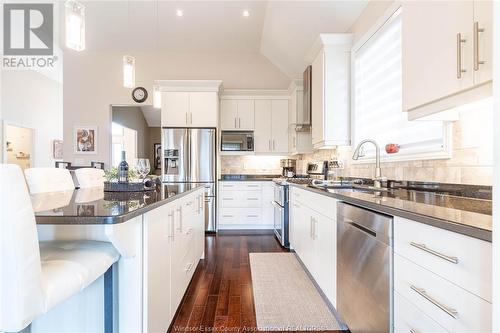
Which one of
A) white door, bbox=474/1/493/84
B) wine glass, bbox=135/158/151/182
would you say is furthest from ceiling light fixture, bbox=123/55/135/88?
white door, bbox=474/1/493/84

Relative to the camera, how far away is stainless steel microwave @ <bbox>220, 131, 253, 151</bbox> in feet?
15.8

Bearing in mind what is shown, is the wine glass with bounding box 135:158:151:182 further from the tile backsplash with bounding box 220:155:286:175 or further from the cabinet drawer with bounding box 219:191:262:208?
the tile backsplash with bounding box 220:155:286:175

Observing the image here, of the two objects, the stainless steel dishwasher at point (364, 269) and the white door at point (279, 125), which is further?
the white door at point (279, 125)

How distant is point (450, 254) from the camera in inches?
32.1

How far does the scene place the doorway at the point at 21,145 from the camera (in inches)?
233

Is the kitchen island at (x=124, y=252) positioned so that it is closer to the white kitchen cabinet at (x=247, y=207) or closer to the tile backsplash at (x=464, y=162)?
the tile backsplash at (x=464, y=162)

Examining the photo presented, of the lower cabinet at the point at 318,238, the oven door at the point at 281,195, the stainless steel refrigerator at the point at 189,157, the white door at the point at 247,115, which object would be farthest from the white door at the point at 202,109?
the lower cabinet at the point at 318,238

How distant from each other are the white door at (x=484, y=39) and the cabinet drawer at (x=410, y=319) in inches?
36.2

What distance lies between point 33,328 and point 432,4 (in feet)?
8.24

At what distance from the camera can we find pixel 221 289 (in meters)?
2.32

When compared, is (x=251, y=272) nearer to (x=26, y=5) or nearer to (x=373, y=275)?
(x=373, y=275)

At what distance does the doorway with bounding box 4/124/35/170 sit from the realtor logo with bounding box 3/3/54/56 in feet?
6.52

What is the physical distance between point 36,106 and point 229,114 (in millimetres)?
4644

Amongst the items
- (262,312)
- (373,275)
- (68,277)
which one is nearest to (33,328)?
(68,277)
